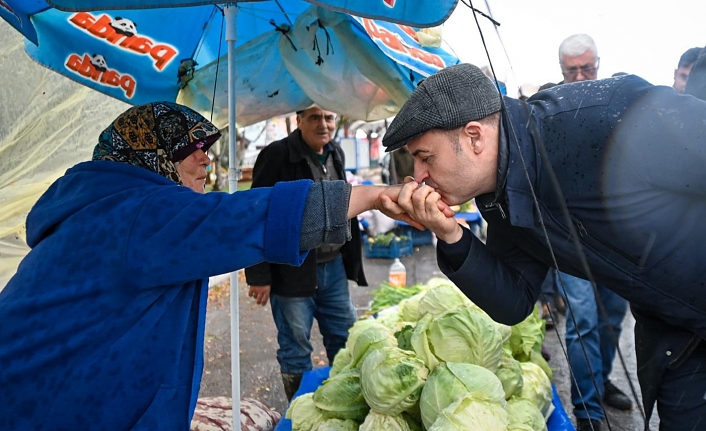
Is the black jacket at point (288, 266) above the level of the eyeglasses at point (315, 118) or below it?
below

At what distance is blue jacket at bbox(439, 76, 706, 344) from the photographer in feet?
4.99

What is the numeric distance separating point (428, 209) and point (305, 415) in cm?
131

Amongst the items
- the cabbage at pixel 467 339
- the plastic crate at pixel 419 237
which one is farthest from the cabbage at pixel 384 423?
the plastic crate at pixel 419 237

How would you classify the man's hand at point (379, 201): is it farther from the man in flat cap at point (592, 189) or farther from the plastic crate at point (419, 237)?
the plastic crate at point (419, 237)

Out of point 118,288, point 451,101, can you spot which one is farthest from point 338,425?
point 451,101

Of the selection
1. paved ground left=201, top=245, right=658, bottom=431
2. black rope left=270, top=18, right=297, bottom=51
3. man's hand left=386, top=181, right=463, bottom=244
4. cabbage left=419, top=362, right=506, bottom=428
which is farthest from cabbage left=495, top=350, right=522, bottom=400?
black rope left=270, top=18, right=297, bottom=51

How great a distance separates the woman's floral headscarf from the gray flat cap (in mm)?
746

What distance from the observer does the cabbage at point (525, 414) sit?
7.55 feet

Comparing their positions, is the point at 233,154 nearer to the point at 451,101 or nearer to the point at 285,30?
the point at 285,30

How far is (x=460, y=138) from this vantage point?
1.74 metres

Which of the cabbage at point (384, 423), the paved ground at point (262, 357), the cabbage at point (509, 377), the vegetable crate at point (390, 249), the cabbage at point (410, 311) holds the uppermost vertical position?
the cabbage at point (410, 311)

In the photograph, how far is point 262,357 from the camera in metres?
5.45

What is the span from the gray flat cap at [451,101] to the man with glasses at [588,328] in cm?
184

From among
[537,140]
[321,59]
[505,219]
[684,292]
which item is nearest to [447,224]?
[505,219]
